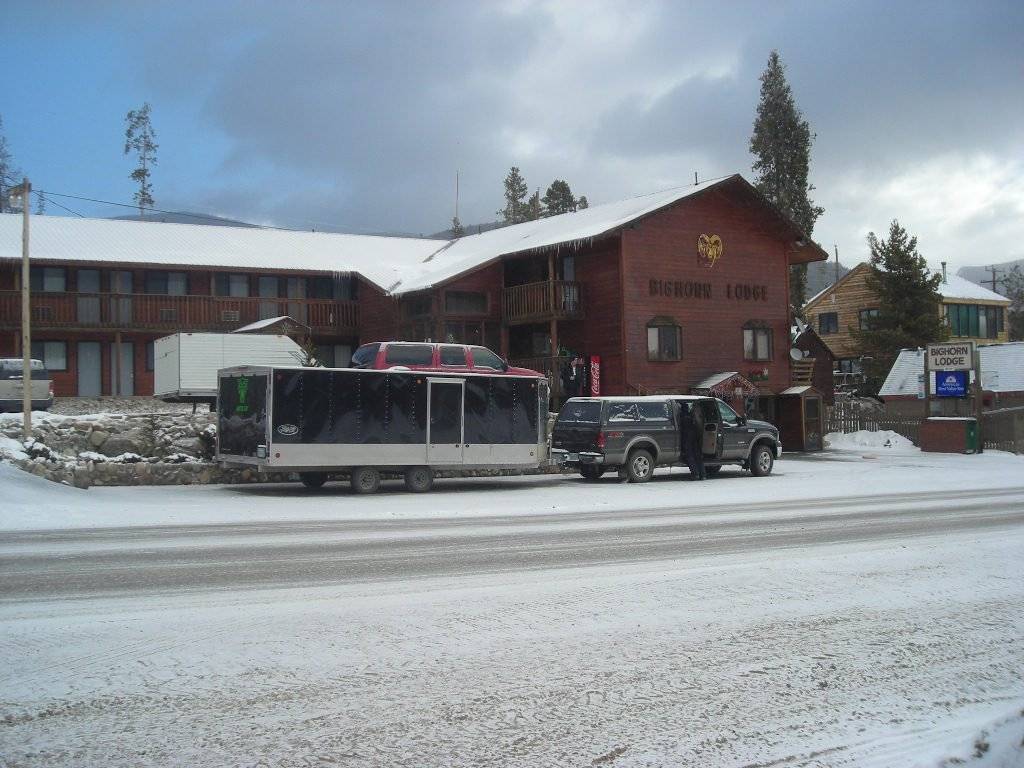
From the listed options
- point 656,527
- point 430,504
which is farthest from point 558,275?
point 656,527

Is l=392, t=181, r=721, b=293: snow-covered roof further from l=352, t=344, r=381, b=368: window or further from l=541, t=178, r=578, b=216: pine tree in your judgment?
l=541, t=178, r=578, b=216: pine tree

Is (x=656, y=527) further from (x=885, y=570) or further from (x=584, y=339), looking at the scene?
(x=584, y=339)

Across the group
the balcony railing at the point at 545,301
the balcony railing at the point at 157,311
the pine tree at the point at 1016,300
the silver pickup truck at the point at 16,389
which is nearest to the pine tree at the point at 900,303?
the balcony railing at the point at 545,301

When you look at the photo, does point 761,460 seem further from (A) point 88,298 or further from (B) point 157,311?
(A) point 88,298

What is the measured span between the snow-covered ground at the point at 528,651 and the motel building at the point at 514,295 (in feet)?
73.6

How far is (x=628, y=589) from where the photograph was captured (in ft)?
32.0

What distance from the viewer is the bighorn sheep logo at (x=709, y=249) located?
38188mm

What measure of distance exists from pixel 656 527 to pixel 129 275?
1277 inches

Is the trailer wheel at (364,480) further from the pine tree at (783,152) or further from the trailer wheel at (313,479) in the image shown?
the pine tree at (783,152)

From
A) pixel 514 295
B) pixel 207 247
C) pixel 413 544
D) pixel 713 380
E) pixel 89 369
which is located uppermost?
pixel 207 247

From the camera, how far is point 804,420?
1495 inches

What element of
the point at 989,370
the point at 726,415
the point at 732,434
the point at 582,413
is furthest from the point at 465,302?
the point at 989,370

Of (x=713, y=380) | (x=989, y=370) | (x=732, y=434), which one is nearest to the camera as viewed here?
(x=732, y=434)

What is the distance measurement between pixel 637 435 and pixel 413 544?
41.7ft
